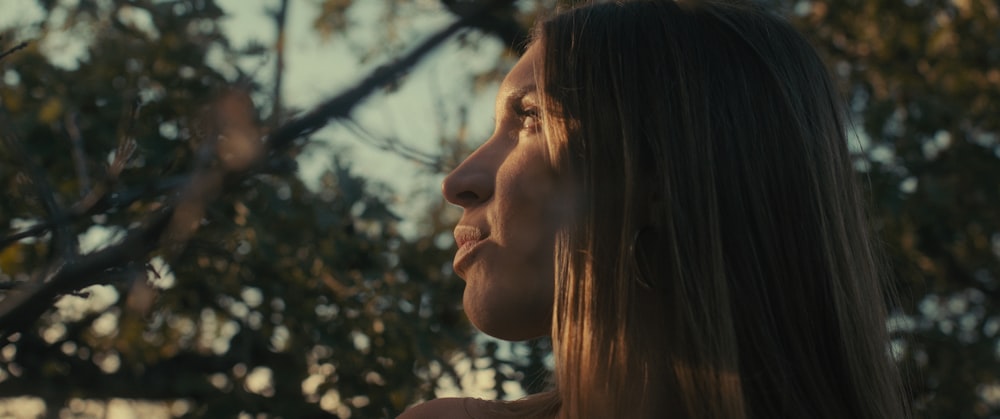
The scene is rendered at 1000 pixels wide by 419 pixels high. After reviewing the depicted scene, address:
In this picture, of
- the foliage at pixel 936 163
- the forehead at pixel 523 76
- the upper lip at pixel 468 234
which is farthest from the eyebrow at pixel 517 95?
the foliage at pixel 936 163

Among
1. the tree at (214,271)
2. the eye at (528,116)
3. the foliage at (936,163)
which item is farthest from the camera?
the foliage at (936,163)

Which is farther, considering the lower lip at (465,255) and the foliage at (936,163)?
the foliage at (936,163)

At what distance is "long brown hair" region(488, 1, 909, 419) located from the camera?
151 cm

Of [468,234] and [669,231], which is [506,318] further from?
[669,231]

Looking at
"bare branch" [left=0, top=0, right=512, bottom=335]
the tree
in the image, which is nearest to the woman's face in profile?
"bare branch" [left=0, top=0, right=512, bottom=335]

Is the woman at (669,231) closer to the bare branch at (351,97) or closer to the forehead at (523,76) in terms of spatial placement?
the forehead at (523,76)

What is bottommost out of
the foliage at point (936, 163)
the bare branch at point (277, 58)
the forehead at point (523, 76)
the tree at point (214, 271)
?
the foliage at point (936, 163)

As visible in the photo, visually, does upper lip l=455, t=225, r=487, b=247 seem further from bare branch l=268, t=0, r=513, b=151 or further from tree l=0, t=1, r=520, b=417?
tree l=0, t=1, r=520, b=417

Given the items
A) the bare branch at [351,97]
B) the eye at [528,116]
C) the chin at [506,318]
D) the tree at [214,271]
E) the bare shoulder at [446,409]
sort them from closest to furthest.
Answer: the bare branch at [351,97], the chin at [506,318], the eye at [528,116], the bare shoulder at [446,409], the tree at [214,271]

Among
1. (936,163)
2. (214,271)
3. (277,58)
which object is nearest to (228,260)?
(214,271)

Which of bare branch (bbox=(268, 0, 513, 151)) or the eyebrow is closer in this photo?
bare branch (bbox=(268, 0, 513, 151))

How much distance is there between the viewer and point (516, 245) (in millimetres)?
1519

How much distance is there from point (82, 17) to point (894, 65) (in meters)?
3.93

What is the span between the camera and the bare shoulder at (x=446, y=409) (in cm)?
178
